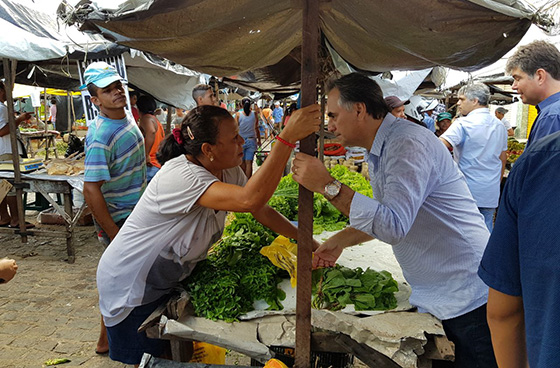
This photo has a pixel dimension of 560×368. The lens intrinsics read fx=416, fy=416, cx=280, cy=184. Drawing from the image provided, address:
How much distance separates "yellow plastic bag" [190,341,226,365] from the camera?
2719 millimetres

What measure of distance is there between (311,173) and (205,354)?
1.56 metres

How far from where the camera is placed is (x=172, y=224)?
91.4 inches

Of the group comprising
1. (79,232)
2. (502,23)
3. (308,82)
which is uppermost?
(502,23)

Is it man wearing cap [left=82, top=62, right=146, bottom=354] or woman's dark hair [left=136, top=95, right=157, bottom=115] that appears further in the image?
woman's dark hair [left=136, top=95, right=157, bottom=115]

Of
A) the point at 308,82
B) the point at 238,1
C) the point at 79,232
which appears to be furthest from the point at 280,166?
the point at 79,232

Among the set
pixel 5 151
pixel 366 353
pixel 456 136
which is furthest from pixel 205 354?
pixel 5 151

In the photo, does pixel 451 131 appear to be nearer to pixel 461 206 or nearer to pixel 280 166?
pixel 461 206

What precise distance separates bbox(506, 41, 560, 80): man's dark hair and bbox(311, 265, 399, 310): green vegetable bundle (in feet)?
6.89

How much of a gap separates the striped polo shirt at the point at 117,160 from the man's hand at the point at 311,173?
2.29 metres

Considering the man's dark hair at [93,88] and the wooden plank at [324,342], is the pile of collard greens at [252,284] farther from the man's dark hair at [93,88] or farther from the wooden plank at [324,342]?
the man's dark hair at [93,88]

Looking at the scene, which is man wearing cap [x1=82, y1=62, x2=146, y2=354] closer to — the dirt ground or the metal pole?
the dirt ground

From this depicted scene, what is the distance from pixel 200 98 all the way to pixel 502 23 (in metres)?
6.01

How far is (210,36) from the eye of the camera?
2.64m

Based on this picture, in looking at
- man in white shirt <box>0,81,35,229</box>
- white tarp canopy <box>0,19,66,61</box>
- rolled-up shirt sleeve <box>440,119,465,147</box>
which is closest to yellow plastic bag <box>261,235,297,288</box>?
rolled-up shirt sleeve <box>440,119,465,147</box>
